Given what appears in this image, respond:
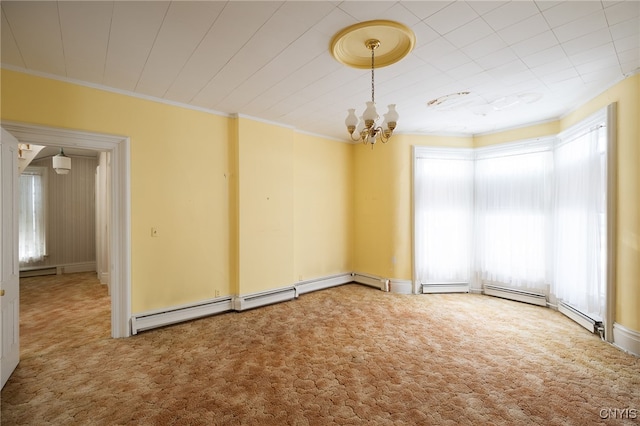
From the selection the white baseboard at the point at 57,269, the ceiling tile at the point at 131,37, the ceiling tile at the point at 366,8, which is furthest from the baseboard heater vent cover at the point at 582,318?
→ the white baseboard at the point at 57,269

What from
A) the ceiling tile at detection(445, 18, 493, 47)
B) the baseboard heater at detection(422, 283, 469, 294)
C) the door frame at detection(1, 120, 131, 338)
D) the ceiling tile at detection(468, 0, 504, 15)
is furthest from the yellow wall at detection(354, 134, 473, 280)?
the door frame at detection(1, 120, 131, 338)

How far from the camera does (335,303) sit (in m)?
4.94

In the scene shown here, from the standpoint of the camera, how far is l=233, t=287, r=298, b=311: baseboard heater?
14.7ft

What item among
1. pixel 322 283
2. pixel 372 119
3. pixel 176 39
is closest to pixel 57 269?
pixel 322 283

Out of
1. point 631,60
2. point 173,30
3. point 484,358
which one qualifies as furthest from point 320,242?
point 631,60

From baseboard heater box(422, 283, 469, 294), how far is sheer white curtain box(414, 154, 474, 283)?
9cm

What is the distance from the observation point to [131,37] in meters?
2.48

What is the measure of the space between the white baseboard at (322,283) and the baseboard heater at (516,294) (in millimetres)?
2641

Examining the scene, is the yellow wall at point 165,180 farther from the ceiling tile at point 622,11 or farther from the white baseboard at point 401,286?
the ceiling tile at point 622,11

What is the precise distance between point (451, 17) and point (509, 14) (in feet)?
1.38

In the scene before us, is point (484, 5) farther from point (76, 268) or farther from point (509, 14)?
point (76, 268)

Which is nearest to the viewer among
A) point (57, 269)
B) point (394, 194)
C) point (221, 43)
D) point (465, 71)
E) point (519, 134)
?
point (221, 43)

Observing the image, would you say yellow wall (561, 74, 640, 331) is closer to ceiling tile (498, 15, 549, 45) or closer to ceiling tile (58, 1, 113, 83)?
ceiling tile (498, 15, 549, 45)

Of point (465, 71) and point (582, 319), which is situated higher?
point (465, 71)
